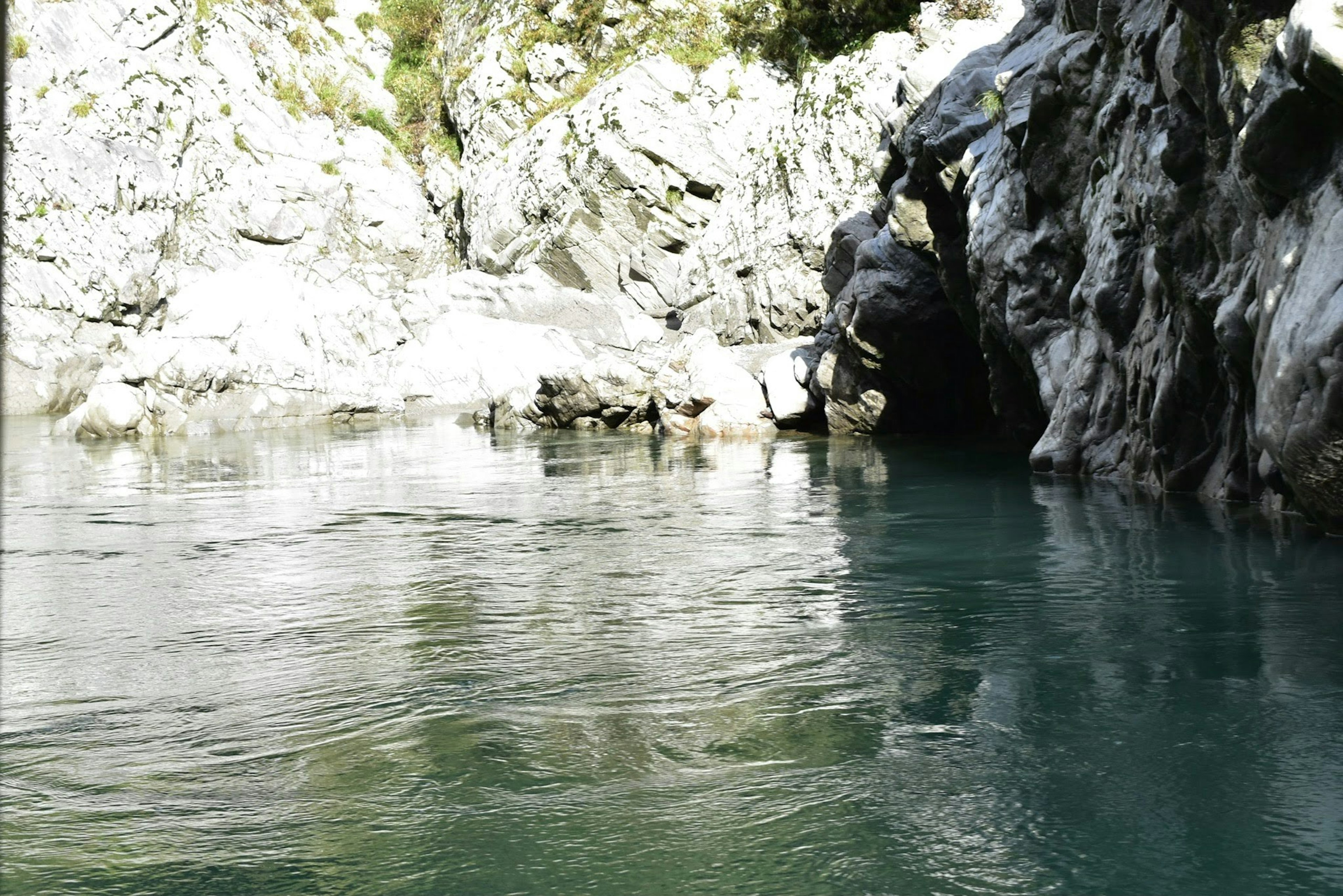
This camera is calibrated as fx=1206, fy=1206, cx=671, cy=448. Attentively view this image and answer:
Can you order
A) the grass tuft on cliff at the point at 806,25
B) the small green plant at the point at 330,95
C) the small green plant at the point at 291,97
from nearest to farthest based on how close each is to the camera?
the grass tuft on cliff at the point at 806,25 → the small green plant at the point at 291,97 → the small green plant at the point at 330,95

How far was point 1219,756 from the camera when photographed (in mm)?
5066

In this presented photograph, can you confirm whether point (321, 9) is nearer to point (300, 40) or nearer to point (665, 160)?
point (300, 40)

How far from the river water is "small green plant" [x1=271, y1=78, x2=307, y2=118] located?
150 ft

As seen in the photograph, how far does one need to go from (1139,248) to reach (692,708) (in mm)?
10238

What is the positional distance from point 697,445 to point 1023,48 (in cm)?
995

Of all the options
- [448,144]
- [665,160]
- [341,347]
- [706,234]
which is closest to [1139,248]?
[706,234]

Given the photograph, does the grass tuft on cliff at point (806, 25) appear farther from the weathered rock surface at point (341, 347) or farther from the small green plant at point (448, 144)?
the small green plant at point (448, 144)

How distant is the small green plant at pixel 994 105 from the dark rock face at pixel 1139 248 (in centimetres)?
10

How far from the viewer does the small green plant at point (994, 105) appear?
56.2 feet

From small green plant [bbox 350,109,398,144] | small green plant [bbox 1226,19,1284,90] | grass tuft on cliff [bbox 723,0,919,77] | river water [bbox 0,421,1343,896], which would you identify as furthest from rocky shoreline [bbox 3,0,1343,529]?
river water [bbox 0,421,1343,896]

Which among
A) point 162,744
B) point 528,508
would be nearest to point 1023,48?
point 528,508

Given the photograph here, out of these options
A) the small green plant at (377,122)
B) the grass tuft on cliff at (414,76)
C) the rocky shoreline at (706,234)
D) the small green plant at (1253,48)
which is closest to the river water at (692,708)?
the rocky shoreline at (706,234)

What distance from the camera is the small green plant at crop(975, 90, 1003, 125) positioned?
1712cm

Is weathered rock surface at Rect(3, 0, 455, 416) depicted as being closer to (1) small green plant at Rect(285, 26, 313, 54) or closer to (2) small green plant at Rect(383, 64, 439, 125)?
(1) small green plant at Rect(285, 26, 313, 54)
